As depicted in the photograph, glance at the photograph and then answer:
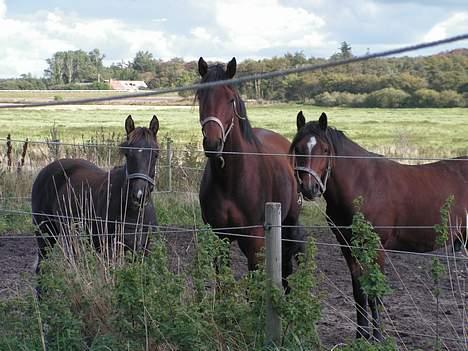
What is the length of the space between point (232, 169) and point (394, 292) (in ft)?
7.11

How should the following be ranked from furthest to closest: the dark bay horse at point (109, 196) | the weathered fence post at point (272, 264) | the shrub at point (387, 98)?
the shrub at point (387, 98) → the dark bay horse at point (109, 196) → the weathered fence post at point (272, 264)

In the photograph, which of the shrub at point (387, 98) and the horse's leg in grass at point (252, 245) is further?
the shrub at point (387, 98)

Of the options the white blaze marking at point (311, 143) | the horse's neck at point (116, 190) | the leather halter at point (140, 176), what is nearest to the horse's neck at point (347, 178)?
the white blaze marking at point (311, 143)

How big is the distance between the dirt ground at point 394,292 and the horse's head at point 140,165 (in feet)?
1.61

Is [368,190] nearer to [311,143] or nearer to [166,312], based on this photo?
[311,143]

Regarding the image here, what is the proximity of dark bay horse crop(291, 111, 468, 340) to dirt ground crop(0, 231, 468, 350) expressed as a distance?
30cm

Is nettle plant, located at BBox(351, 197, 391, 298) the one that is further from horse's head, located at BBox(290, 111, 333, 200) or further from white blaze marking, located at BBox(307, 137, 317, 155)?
white blaze marking, located at BBox(307, 137, 317, 155)

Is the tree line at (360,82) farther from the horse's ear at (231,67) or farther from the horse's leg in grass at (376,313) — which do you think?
the horse's leg in grass at (376,313)

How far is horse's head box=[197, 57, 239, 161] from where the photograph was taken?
17.0ft

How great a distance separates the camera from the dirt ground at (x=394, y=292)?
4930 millimetres

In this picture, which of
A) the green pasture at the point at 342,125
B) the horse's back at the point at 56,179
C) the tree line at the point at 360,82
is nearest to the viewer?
the horse's back at the point at 56,179

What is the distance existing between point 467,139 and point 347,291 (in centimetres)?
2498

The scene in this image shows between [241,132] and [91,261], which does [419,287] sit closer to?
[241,132]

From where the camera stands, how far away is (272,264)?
408 centimetres
